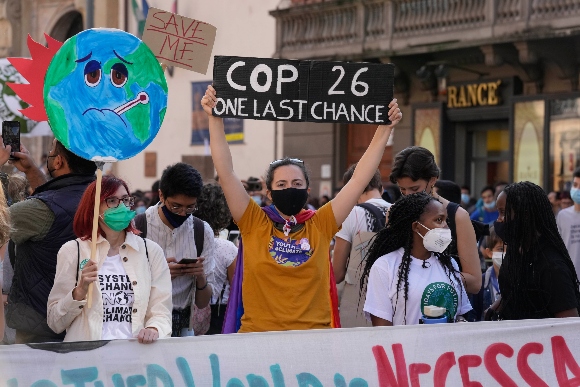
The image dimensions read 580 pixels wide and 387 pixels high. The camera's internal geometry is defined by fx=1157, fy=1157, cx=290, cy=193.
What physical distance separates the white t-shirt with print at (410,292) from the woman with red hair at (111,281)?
40.2 inches

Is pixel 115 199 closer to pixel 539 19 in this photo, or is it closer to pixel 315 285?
pixel 315 285

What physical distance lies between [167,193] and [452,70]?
14.2m

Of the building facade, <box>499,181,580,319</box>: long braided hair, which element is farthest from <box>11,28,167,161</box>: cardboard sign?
the building facade

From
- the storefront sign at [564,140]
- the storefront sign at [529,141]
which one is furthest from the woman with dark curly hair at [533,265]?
the storefront sign at [529,141]

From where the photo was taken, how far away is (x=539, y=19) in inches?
685

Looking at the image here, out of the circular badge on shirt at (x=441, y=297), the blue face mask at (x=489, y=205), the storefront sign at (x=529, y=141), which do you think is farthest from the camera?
the storefront sign at (x=529, y=141)

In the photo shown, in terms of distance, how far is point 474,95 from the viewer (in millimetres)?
19703

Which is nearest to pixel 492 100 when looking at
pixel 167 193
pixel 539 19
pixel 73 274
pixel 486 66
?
pixel 486 66

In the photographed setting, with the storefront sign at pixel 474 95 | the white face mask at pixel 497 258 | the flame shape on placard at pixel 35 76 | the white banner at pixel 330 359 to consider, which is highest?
the storefront sign at pixel 474 95

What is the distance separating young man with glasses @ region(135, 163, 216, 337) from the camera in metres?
6.30

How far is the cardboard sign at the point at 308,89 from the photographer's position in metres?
5.45

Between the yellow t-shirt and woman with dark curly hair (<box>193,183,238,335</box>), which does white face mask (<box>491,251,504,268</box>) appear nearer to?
woman with dark curly hair (<box>193,183,238,335</box>)

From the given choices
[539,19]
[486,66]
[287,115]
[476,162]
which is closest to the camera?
[287,115]

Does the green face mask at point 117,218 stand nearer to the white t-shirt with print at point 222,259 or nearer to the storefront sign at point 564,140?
the white t-shirt with print at point 222,259
